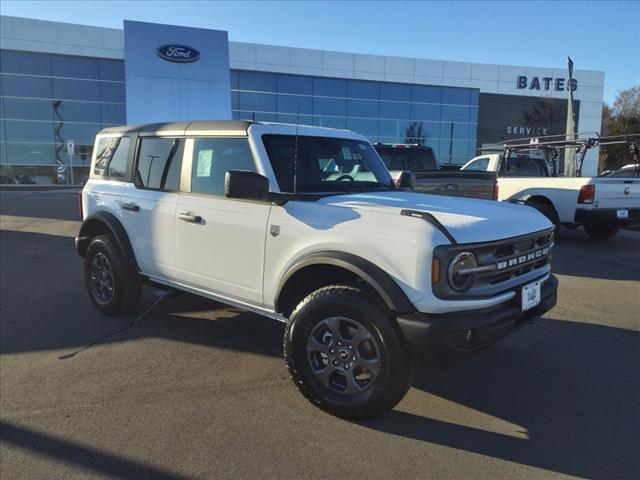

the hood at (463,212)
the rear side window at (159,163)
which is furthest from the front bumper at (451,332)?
the rear side window at (159,163)

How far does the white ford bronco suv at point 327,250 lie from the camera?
2953mm

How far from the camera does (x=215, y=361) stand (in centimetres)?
423

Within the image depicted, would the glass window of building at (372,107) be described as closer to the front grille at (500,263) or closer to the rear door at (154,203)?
the rear door at (154,203)

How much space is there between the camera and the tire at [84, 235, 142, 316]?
507cm

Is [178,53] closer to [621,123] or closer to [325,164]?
[325,164]

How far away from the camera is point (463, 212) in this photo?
3404 mm

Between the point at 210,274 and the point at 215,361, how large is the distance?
2.42ft

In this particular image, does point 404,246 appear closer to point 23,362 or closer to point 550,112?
point 23,362

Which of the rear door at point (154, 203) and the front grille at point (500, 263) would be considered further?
the rear door at point (154, 203)

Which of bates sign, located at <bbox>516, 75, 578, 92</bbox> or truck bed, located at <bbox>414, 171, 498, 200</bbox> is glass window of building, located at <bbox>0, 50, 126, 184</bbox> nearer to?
truck bed, located at <bbox>414, 171, 498, 200</bbox>

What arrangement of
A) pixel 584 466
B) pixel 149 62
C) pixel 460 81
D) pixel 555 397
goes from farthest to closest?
1. pixel 460 81
2. pixel 149 62
3. pixel 555 397
4. pixel 584 466

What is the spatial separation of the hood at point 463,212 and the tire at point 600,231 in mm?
8333

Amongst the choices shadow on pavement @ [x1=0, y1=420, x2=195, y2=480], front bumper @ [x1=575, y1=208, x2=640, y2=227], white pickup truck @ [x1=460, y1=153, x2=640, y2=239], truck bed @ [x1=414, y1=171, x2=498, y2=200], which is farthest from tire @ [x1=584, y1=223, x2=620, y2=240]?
shadow on pavement @ [x1=0, y1=420, x2=195, y2=480]

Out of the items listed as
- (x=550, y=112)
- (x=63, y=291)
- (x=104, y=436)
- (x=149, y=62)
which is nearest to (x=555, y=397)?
(x=104, y=436)
